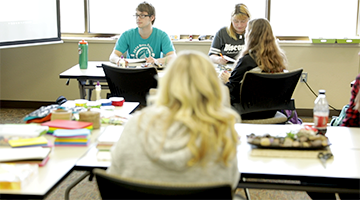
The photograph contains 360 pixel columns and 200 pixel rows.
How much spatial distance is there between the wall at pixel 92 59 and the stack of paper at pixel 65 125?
9.16 feet

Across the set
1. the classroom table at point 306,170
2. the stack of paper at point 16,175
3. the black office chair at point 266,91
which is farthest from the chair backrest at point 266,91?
the stack of paper at point 16,175

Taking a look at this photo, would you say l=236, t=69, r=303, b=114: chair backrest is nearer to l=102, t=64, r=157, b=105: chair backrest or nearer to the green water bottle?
l=102, t=64, r=157, b=105: chair backrest

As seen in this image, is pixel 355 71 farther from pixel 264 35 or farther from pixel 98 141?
pixel 98 141

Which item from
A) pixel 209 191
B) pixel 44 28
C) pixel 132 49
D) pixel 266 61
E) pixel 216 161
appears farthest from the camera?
pixel 44 28

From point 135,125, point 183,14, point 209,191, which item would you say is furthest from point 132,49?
point 209,191

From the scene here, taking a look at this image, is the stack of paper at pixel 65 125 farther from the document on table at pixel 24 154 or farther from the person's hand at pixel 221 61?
the person's hand at pixel 221 61

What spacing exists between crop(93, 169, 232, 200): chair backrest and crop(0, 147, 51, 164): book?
21.8 inches

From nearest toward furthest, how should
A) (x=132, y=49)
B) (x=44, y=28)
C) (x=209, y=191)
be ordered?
1. (x=209, y=191)
2. (x=132, y=49)
3. (x=44, y=28)

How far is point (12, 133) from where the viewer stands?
67.2 inches

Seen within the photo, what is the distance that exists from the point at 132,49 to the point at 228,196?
293 centimetres

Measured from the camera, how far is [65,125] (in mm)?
1847

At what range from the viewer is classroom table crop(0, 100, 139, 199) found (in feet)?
4.07

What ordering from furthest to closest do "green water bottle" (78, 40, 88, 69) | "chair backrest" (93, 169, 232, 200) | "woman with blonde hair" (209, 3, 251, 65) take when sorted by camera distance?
1. "woman with blonde hair" (209, 3, 251, 65)
2. "green water bottle" (78, 40, 88, 69)
3. "chair backrest" (93, 169, 232, 200)

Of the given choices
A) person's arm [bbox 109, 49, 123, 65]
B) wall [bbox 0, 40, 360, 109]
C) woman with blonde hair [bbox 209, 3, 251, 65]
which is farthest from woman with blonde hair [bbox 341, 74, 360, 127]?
wall [bbox 0, 40, 360, 109]
